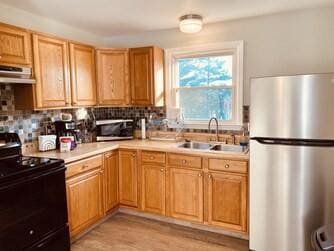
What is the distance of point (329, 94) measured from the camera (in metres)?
2.07

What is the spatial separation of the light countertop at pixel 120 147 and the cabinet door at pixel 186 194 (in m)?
0.24

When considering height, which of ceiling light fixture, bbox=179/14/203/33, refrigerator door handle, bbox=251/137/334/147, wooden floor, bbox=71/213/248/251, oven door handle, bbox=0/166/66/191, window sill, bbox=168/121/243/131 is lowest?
wooden floor, bbox=71/213/248/251

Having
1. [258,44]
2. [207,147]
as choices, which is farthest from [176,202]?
[258,44]

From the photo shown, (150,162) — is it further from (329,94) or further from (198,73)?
(329,94)

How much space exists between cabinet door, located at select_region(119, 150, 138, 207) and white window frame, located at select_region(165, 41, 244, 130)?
2.51ft

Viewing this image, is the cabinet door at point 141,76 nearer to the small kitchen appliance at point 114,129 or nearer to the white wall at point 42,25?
the small kitchen appliance at point 114,129

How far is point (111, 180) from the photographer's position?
3.24m

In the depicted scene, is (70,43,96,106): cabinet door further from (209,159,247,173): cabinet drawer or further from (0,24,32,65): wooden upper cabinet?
(209,159,247,173): cabinet drawer

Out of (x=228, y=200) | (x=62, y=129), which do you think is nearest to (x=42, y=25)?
(x=62, y=129)

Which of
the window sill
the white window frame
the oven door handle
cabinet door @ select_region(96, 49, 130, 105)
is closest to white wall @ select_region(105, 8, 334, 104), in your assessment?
the white window frame

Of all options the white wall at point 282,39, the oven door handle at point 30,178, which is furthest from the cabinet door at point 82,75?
the white wall at point 282,39

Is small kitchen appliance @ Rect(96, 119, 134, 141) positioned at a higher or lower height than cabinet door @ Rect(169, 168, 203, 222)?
higher

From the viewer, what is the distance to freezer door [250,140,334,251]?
216cm

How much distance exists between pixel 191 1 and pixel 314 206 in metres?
2.13
